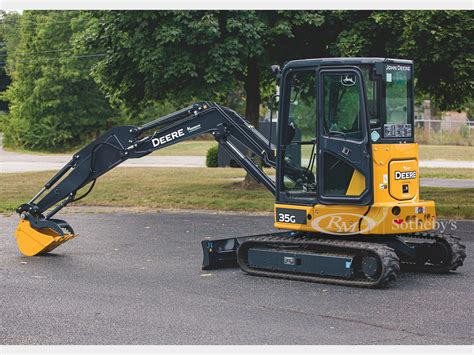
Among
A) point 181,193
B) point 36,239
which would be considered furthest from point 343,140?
point 181,193

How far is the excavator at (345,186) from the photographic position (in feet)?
38.8

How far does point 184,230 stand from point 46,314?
718 centimetres

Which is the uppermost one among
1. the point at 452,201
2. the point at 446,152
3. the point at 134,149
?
the point at 134,149

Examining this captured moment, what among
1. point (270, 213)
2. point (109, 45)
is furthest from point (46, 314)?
point (109, 45)

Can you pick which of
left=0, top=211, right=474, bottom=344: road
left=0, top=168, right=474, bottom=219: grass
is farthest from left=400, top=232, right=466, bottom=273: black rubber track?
left=0, top=168, right=474, bottom=219: grass

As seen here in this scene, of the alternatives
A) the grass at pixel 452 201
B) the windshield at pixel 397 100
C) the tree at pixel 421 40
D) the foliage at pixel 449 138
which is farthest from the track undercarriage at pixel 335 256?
the foliage at pixel 449 138

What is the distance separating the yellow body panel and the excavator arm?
52.8 inches

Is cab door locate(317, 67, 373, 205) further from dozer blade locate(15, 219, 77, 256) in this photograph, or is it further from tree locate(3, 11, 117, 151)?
tree locate(3, 11, 117, 151)

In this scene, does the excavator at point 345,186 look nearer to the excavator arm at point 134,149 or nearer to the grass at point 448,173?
the excavator arm at point 134,149

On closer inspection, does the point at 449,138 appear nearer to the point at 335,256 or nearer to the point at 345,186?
the point at 345,186

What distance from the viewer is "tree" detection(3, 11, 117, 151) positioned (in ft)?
178

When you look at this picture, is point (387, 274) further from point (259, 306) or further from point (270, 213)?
point (270, 213)

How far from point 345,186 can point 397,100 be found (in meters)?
1.31

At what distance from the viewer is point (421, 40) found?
18.8 meters
